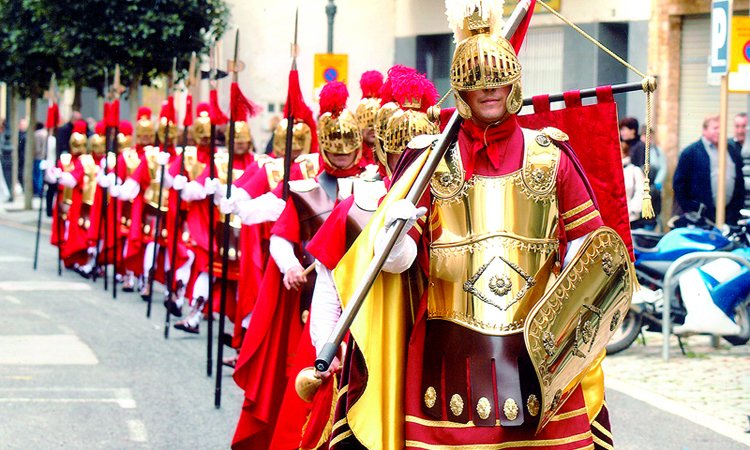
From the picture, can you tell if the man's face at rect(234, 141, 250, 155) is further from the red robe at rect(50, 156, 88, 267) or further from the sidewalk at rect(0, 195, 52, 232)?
the sidewalk at rect(0, 195, 52, 232)

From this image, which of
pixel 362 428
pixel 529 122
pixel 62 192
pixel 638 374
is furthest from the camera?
pixel 62 192

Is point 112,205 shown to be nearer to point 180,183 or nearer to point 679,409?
point 180,183

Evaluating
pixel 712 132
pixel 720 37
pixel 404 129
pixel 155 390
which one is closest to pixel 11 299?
pixel 155 390

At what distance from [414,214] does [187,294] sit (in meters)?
8.82

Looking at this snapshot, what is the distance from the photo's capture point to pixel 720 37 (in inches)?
458

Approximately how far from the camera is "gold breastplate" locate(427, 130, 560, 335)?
15.2ft

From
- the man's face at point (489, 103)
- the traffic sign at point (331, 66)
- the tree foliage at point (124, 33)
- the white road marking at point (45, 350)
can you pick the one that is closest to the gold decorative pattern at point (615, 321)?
the man's face at point (489, 103)

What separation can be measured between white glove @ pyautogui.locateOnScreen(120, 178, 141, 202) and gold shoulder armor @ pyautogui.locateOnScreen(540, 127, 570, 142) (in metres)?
11.0

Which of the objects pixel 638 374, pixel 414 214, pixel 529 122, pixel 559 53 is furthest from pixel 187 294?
pixel 559 53

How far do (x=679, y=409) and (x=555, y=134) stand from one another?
14.1 feet

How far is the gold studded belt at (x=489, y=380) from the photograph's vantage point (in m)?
4.65

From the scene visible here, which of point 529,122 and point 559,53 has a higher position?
point 559,53

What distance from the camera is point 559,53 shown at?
22.0 meters

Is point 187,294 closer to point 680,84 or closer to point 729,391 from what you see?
point 729,391
